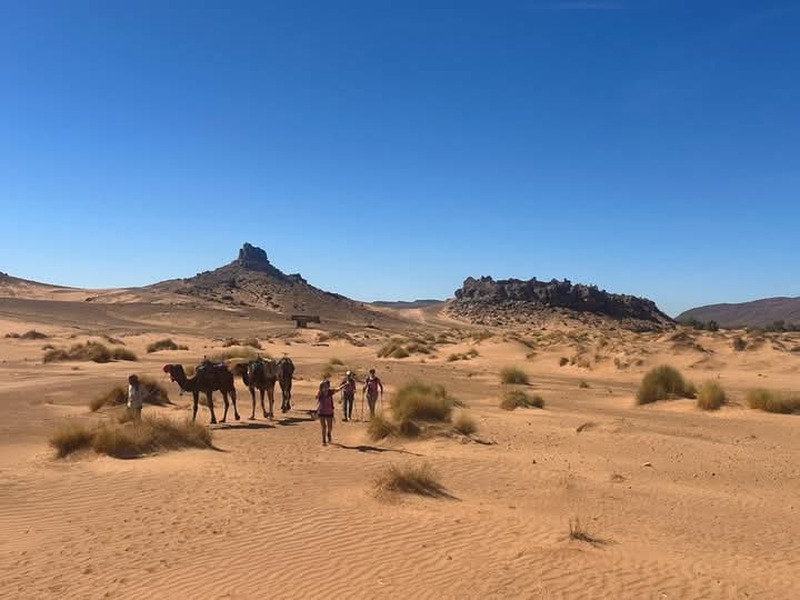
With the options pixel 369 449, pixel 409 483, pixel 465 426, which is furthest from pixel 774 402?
pixel 409 483

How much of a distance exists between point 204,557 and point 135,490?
3550 millimetres

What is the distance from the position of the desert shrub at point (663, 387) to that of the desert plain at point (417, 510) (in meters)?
2.64

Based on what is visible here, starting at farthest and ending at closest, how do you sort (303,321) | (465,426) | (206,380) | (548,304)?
(548,304), (303,321), (206,380), (465,426)

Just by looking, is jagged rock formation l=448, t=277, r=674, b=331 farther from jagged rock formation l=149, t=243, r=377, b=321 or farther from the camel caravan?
the camel caravan

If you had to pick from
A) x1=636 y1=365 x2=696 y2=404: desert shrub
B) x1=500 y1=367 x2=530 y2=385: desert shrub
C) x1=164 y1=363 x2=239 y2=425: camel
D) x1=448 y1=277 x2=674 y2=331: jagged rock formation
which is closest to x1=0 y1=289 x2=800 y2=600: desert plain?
x1=164 y1=363 x2=239 y2=425: camel

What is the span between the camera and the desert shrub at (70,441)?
14516mm

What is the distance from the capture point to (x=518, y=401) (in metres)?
24.7

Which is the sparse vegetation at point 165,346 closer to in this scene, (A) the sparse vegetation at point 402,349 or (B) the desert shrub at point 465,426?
(A) the sparse vegetation at point 402,349

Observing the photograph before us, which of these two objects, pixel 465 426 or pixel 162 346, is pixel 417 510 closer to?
pixel 465 426

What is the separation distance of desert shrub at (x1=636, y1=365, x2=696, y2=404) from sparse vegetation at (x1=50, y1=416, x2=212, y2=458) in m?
Answer: 17.4

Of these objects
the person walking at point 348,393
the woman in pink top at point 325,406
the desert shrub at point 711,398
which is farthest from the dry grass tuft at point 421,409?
the desert shrub at point 711,398

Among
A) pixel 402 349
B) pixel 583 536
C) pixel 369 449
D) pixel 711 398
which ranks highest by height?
pixel 402 349

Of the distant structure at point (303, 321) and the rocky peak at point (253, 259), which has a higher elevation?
the rocky peak at point (253, 259)

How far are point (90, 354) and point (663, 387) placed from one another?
2952 centimetres
